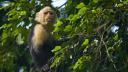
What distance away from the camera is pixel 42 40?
8016 mm

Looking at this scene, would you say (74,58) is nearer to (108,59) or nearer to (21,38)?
(108,59)

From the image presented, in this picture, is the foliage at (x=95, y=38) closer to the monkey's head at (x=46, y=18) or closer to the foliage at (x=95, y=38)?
the foliage at (x=95, y=38)

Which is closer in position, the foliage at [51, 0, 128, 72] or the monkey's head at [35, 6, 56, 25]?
the foliage at [51, 0, 128, 72]

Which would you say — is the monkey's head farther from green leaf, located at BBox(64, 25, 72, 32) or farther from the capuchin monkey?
green leaf, located at BBox(64, 25, 72, 32)

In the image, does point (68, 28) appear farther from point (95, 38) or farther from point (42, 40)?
point (42, 40)

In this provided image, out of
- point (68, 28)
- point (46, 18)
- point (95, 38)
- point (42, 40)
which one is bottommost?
point (42, 40)

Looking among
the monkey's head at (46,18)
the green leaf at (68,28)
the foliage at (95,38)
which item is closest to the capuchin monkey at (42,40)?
the monkey's head at (46,18)

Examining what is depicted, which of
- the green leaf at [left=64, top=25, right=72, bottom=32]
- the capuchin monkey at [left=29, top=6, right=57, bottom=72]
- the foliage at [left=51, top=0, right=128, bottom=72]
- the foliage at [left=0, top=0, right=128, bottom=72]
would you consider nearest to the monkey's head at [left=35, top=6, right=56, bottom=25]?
the capuchin monkey at [left=29, top=6, right=57, bottom=72]

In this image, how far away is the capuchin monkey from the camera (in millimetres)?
7777

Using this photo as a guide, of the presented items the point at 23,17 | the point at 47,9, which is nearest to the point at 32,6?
the point at 23,17

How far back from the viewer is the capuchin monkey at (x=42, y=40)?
7.78 m

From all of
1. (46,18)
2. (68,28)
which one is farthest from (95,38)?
(46,18)

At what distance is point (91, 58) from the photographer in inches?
197

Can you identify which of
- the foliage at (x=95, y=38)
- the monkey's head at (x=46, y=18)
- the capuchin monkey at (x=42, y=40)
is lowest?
the capuchin monkey at (x=42, y=40)
